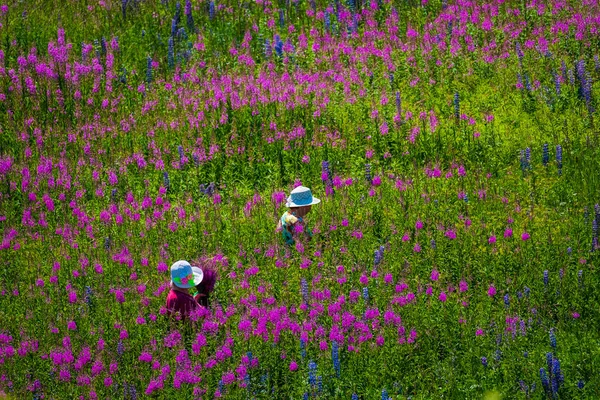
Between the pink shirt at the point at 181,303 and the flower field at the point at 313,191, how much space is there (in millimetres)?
163

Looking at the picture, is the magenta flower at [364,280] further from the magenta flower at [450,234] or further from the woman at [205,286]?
the woman at [205,286]

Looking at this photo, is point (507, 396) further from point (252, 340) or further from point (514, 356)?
point (252, 340)

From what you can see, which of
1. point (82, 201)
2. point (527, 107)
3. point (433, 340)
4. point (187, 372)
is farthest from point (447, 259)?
point (82, 201)

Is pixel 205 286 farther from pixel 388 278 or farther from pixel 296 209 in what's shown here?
pixel 388 278

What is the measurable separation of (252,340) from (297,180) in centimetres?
365

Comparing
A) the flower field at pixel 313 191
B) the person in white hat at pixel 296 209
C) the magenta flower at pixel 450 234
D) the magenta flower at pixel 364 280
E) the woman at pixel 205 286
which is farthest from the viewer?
the person in white hat at pixel 296 209

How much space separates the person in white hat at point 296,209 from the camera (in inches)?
446

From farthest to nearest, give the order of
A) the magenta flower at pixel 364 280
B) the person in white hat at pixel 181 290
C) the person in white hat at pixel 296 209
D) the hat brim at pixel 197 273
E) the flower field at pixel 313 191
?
the person in white hat at pixel 296 209
the hat brim at pixel 197 273
the magenta flower at pixel 364 280
the person in white hat at pixel 181 290
the flower field at pixel 313 191

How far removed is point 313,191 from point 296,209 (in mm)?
1455

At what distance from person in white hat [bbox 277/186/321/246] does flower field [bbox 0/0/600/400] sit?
0.23 m

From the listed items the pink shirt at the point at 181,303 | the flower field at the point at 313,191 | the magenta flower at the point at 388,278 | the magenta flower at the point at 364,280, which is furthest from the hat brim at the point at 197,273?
the magenta flower at the point at 388,278

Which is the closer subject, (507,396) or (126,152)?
(507,396)

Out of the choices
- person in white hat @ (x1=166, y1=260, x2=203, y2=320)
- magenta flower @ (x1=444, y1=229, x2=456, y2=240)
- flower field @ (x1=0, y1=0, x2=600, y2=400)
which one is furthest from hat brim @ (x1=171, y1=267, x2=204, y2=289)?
magenta flower @ (x1=444, y1=229, x2=456, y2=240)

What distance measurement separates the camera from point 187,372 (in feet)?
29.5
